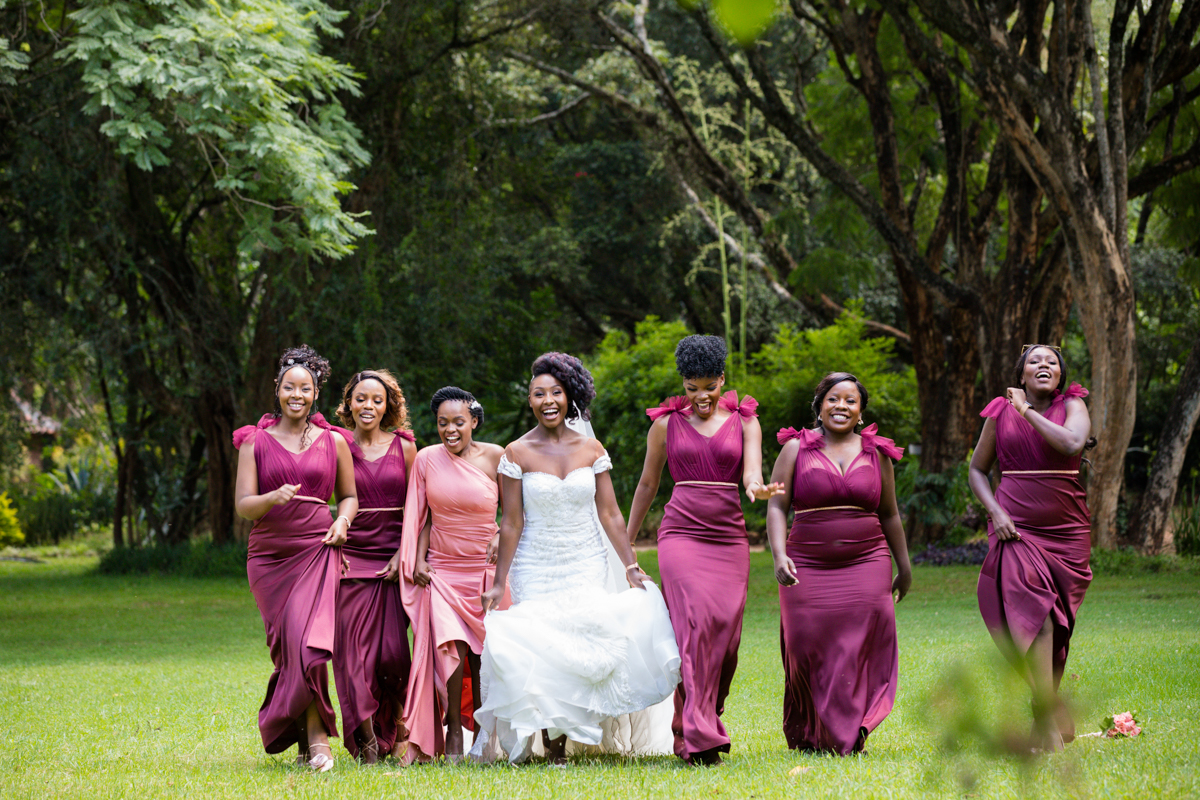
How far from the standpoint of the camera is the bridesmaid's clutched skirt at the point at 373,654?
658 centimetres

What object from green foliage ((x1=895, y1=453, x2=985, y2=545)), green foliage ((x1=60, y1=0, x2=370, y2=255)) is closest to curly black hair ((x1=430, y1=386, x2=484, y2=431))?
green foliage ((x1=60, y1=0, x2=370, y2=255))

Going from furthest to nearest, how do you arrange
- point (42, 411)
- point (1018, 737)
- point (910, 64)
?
1. point (42, 411)
2. point (910, 64)
3. point (1018, 737)

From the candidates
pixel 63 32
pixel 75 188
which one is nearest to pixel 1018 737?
pixel 63 32

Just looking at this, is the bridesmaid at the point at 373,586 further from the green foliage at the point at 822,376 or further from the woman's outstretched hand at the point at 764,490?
the green foliage at the point at 822,376

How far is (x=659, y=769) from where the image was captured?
5.67 metres

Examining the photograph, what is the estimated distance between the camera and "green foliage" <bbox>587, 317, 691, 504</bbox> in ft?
68.2

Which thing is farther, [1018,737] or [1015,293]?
[1015,293]

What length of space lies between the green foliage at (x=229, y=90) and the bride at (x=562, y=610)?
23.4ft

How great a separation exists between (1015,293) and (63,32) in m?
12.9

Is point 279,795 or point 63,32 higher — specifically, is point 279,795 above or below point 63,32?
below

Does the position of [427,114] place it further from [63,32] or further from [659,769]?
[659,769]

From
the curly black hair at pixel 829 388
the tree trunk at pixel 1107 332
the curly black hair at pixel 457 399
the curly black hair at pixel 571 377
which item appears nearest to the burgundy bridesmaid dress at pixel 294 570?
the curly black hair at pixel 457 399

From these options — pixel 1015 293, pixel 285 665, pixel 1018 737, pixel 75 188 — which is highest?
pixel 75 188

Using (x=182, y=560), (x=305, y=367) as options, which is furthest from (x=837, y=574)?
(x=182, y=560)
